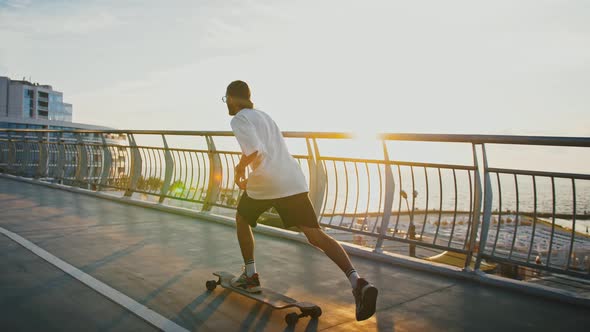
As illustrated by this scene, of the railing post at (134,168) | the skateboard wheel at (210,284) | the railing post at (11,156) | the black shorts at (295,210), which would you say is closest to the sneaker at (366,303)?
the black shorts at (295,210)

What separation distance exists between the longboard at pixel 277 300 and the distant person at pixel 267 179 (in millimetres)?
75

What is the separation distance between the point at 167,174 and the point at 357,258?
5.51 metres

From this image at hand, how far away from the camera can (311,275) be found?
4762 mm

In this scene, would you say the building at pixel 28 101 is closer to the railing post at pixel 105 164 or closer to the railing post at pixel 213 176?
the railing post at pixel 105 164

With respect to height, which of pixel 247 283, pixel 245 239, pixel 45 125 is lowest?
pixel 247 283

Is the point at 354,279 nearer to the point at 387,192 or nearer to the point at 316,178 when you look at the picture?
the point at 387,192

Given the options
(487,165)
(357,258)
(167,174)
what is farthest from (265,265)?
(167,174)

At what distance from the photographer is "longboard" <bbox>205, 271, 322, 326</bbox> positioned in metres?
3.33

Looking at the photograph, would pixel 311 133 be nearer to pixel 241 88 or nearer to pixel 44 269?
pixel 241 88

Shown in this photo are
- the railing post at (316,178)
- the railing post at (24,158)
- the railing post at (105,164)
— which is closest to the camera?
the railing post at (316,178)

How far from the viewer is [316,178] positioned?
6.78 metres

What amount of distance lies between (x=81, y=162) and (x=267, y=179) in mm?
10603

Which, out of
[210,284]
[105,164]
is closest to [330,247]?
[210,284]

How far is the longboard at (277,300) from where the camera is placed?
333cm
